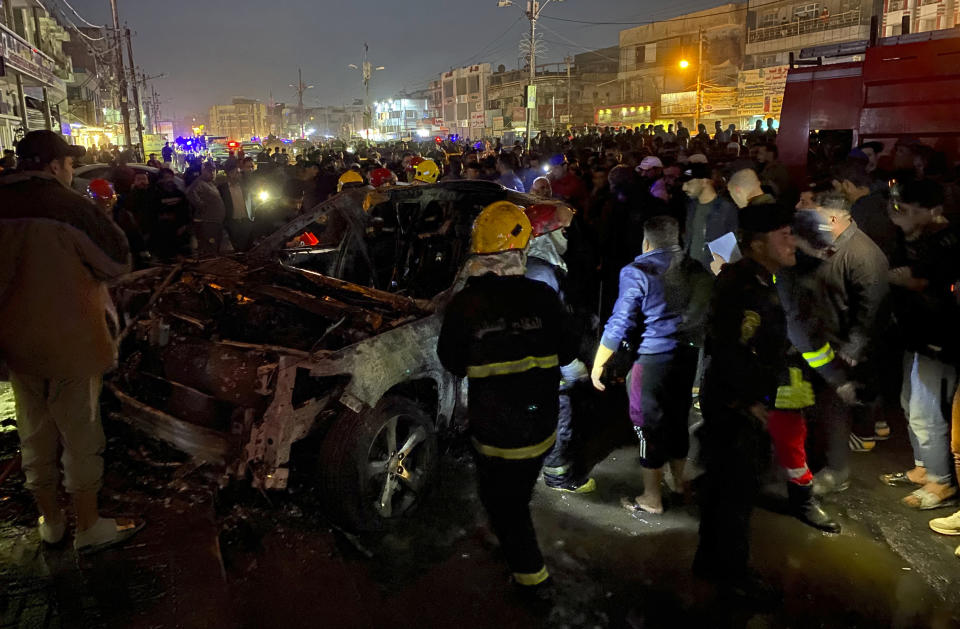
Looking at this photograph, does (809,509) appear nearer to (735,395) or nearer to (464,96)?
(735,395)

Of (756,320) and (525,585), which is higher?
(756,320)

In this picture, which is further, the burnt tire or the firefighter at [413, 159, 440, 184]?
the firefighter at [413, 159, 440, 184]

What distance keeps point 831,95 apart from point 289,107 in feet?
530

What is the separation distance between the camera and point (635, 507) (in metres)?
3.95

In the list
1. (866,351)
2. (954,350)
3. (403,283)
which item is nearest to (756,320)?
(866,351)

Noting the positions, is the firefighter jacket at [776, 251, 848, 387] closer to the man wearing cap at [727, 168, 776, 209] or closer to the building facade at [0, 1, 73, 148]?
the man wearing cap at [727, 168, 776, 209]

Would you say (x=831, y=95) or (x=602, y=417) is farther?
(x=831, y=95)

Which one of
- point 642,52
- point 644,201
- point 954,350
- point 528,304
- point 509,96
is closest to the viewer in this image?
point 528,304

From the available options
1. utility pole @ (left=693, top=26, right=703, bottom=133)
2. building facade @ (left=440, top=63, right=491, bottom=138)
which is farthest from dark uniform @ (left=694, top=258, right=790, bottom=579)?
building facade @ (left=440, top=63, right=491, bottom=138)

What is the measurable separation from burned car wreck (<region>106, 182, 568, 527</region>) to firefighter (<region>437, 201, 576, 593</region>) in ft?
2.74

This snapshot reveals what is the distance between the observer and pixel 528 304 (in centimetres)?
279

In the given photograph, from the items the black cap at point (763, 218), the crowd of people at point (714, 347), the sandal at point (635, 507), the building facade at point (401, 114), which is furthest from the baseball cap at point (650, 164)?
the building facade at point (401, 114)

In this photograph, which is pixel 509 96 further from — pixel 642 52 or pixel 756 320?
pixel 756 320

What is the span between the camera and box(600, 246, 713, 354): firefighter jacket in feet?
12.1
